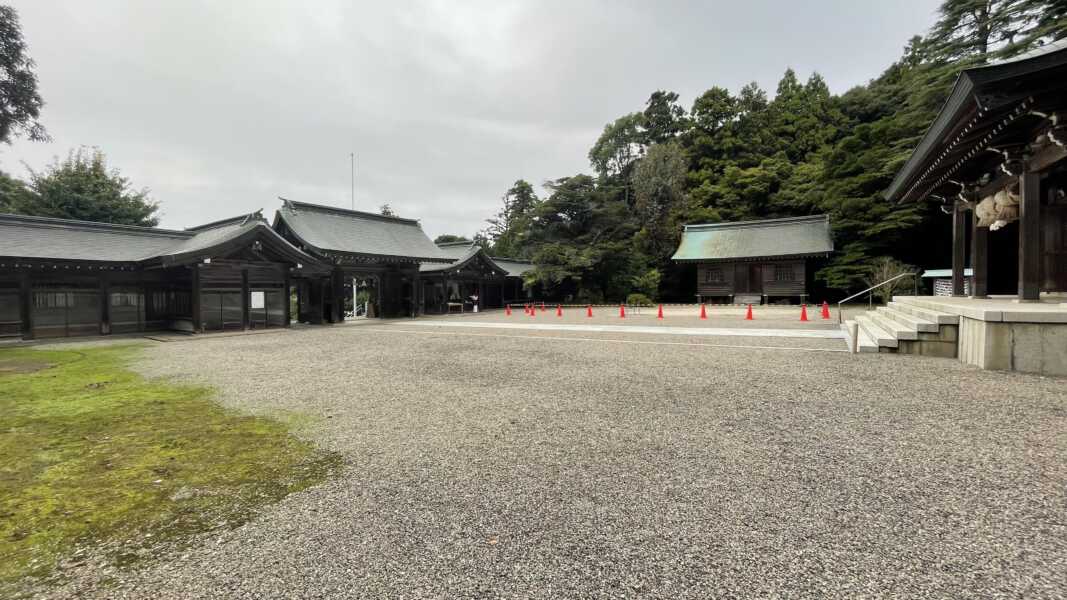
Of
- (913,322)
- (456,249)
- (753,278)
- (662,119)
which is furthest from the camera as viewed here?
(662,119)

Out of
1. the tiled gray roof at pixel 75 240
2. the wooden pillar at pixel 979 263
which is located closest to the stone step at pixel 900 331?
the wooden pillar at pixel 979 263

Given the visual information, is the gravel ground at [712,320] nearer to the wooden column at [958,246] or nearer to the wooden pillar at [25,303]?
the wooden column at [958,246]

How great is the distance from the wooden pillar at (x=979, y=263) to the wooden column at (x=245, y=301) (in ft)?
69.5

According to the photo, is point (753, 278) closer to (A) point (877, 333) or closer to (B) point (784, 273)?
(B) point (784, 273)

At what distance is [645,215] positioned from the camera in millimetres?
36125

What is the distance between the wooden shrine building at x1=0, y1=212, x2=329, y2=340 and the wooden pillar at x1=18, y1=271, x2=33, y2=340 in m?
0.02

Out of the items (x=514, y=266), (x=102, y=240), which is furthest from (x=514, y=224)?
(x=102, y=240)

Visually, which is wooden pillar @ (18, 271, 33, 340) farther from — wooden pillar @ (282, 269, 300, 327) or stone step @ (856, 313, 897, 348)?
stone step @ (856, 313, 897, 348)

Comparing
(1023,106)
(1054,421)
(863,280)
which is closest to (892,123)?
(863,280)

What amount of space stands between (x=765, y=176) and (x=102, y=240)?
39.9 metres

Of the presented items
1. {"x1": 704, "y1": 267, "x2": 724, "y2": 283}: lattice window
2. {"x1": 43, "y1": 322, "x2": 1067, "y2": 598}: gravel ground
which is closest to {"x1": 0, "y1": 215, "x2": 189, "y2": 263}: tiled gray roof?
{"x1": 43, "y1": 322, "x2": 1067, "y2": 598}: gravel ground

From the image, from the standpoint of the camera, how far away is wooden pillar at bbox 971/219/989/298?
9.77 m

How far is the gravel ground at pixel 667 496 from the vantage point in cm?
201

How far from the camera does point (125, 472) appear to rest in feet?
10.9
